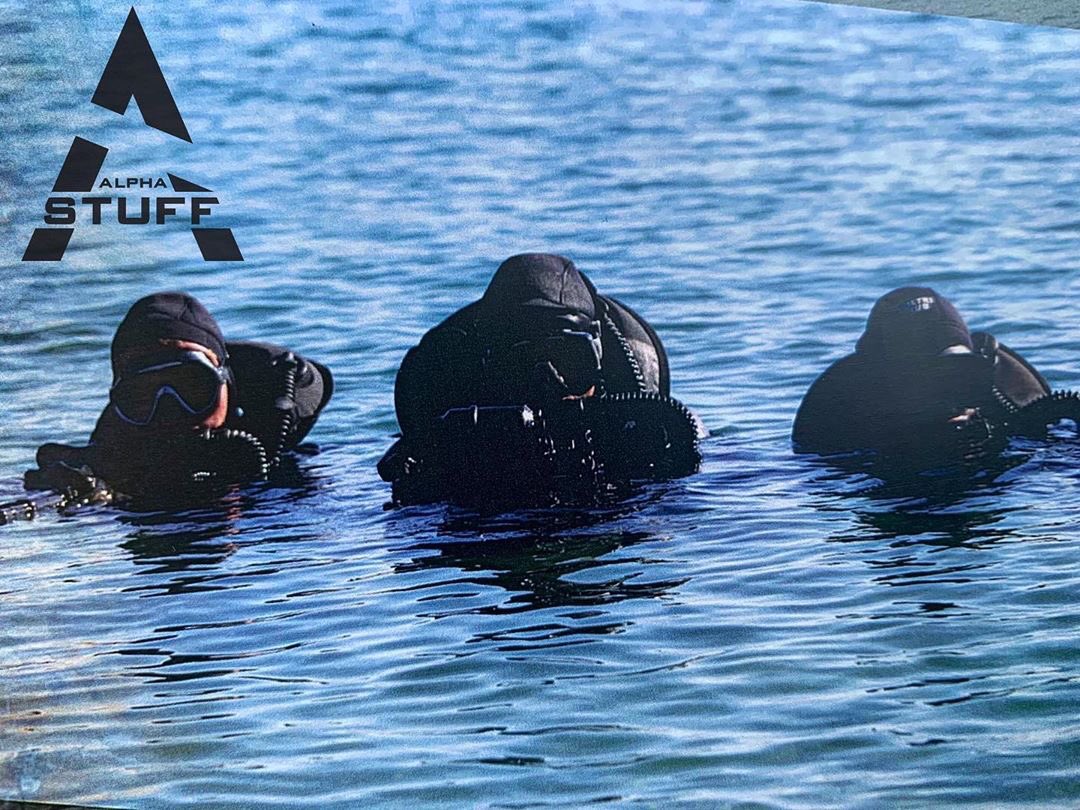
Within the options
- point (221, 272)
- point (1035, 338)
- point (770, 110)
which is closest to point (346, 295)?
point (221, 272)

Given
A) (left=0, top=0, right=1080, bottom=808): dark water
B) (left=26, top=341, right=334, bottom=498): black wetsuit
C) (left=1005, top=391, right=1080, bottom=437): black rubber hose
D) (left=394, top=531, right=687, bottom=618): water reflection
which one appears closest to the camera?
(left=0, top=0, right=1080, bottom=808): dark water

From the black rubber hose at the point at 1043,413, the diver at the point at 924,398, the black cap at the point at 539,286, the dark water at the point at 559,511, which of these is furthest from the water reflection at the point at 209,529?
the black rubber hose at the point at 1043,413

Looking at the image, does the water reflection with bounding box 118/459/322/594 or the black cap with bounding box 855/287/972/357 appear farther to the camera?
the black cap with bounding box 855/287/972/357

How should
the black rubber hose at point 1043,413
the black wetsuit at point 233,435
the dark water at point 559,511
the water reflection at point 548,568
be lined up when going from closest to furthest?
the dark water at point 559,511, the water reflection at point 548,568, the black wetsuit at point 233,435, the black rubber hose at point 1043,413

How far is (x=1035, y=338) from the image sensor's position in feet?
13.0

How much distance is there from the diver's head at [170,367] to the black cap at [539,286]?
2.37ft

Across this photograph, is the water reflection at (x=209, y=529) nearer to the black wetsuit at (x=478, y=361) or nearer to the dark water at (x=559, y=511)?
the dark water at (x=559, y=511)

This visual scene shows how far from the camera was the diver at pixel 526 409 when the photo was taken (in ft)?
12.6

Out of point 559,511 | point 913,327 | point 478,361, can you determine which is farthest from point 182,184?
point 913,327

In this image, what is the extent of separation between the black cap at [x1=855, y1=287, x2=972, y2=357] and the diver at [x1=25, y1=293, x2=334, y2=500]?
4.88 feet

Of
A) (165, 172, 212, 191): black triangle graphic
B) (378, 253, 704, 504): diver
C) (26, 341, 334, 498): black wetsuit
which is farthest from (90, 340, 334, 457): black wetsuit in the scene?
(165, 172, 212, 191): black triangle graphic

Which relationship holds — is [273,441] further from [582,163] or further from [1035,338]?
[1035,338]

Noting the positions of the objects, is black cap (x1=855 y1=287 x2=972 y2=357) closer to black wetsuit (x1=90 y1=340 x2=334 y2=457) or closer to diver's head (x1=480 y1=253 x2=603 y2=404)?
diver's head (x1=480 y1=253 x2=603 y2=404)

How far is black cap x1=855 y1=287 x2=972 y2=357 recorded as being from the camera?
394 cm
